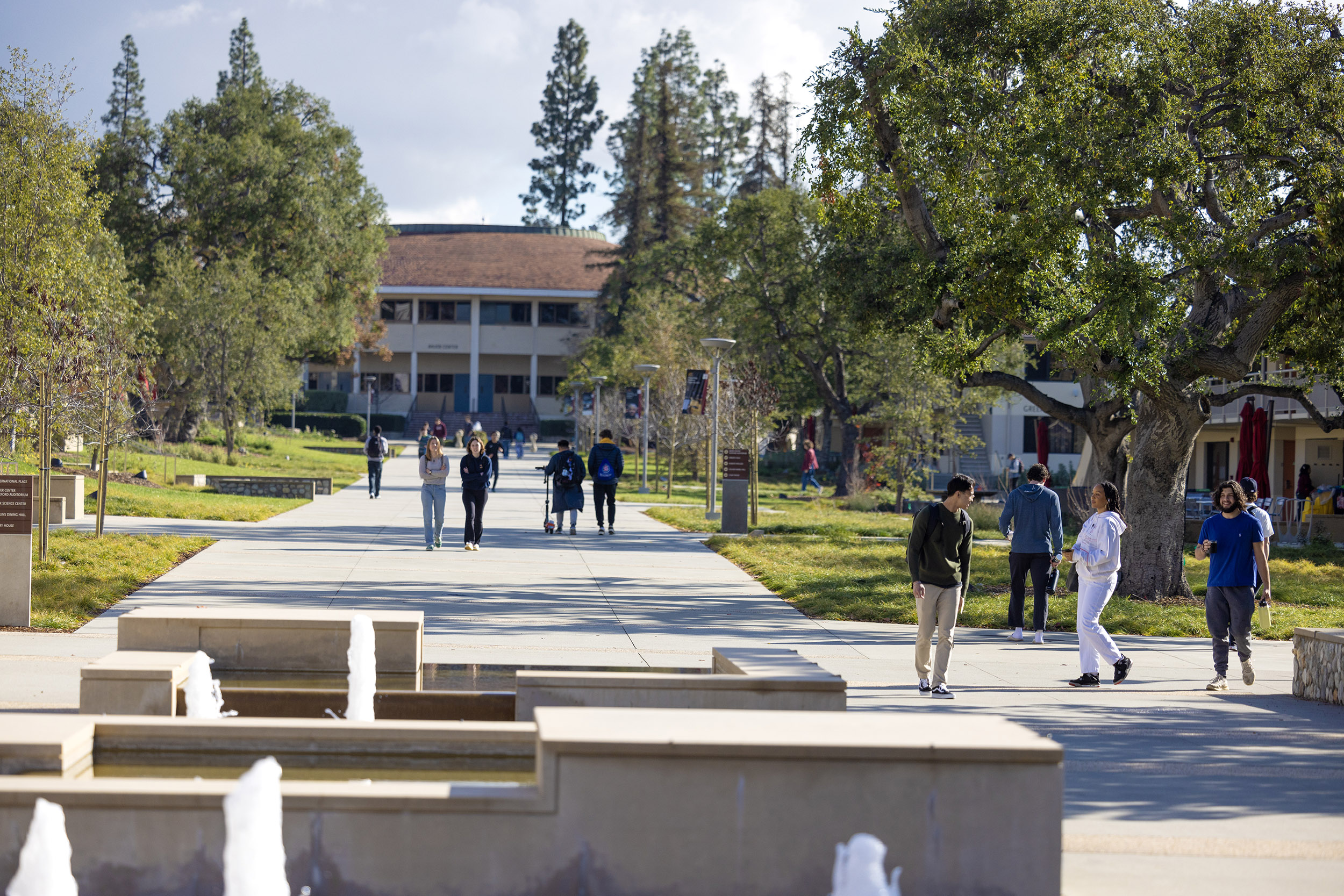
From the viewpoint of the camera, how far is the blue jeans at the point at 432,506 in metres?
17.6

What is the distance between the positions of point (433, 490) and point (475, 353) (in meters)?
61.7

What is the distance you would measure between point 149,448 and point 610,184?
164 feet

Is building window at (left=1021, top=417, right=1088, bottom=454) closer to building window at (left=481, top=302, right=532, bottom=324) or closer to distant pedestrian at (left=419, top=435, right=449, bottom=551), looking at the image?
building window at (left=481, top=302, right=532, bottom=324)

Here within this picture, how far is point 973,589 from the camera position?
15500 millimetres

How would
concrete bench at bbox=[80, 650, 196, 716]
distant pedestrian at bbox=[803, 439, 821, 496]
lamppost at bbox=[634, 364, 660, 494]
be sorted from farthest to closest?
1. distant pedestrian at bbox=[803, 439, 821, 496]
2. lamppost at bbox=[634, 364, 660, 494]
3. concrete bench at bbox=[80, 650, 196, 716]

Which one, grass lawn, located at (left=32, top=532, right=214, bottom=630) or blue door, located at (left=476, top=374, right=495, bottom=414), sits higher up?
blue door, located at (left=476, top=374, right=495, bottom=414)

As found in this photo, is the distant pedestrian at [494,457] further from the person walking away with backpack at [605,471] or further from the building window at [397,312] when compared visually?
the building window at [397,312]

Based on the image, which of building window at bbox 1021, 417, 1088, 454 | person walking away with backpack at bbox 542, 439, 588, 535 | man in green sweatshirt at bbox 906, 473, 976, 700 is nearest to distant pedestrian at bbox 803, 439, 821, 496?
person walking away with backpack at bbox 542, 439, 588, 535

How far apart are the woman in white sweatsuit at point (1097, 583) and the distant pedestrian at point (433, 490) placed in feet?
32.9

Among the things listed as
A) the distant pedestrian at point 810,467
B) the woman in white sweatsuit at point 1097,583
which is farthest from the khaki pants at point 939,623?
the distant pedestrian at point 810,467

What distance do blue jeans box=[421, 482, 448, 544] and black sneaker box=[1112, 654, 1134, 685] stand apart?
10.3 meters

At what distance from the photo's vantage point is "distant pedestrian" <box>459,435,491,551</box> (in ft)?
58.3

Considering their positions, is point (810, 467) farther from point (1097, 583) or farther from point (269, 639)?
point (269, 639)

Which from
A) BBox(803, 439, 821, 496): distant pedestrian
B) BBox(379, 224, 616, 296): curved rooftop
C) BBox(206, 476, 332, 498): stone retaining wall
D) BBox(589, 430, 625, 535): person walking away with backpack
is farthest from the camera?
BBox(379, 224, 616, 296): curved rooftop
